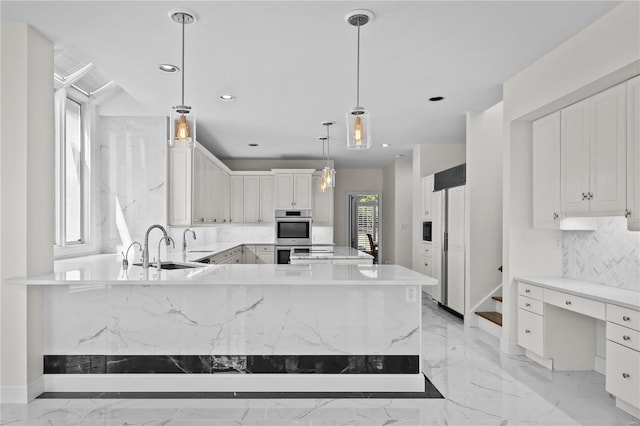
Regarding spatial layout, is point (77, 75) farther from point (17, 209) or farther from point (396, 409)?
point (396, 409)

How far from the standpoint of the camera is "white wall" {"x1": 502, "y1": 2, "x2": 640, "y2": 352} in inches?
97.3

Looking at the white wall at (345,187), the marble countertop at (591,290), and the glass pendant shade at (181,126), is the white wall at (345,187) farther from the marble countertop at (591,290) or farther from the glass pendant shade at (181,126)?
the glass pendant shade at (181,126)

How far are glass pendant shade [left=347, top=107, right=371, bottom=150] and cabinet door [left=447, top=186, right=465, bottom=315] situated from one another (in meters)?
2.83

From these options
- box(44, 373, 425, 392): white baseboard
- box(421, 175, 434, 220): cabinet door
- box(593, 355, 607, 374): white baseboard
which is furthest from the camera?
box(421, 175, 434, 220): cabinet door

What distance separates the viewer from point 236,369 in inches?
113

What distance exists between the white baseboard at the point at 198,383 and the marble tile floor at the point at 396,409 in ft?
0.42

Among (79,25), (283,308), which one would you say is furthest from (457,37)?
(79,25)

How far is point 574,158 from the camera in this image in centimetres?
303

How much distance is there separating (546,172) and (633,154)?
0.93 metres

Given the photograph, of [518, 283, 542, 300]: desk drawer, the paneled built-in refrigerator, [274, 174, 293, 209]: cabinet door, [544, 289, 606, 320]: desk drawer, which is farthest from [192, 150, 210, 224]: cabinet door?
[544, 289, 606, 320]: desk drawer

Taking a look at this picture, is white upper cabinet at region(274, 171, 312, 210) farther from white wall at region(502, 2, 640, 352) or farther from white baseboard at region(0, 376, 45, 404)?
white baseboard at region(0, 376, 45, 404)

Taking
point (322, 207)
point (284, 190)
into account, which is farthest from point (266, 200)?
point (322, 207)

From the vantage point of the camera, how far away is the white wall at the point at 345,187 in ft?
30.5

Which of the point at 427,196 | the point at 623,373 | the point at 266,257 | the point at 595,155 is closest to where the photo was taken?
the point at 623,373
